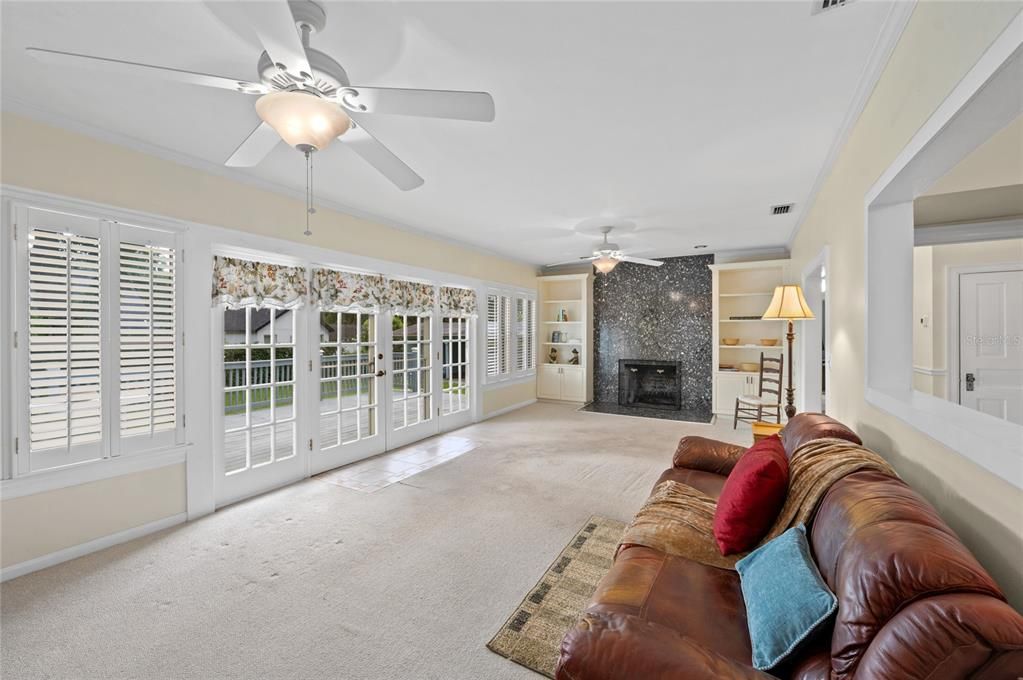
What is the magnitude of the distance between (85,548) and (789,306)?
16.3 ft

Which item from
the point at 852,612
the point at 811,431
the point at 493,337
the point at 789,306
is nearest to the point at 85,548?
the point at 852,612

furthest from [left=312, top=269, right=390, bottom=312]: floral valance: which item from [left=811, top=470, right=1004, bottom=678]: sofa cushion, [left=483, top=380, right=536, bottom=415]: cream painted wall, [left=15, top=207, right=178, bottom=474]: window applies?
[left=811, top=470, right=1004, bottom=678]: sofa cushion

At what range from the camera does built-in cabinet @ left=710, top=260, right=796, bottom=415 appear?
244 inches

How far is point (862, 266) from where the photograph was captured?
2.12 m

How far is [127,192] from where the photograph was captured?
2684 millimetres

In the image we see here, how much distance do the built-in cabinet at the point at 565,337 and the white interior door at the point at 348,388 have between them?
3.76 meters

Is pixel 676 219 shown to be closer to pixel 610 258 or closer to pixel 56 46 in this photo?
pixel 610 258

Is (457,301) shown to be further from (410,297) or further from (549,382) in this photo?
(549,382)

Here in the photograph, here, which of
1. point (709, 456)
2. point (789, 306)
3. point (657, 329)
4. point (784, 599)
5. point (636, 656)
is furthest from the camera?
point (657, 329)

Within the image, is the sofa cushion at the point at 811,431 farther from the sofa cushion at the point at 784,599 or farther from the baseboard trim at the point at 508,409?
the baseboard trim at the point at 508,409

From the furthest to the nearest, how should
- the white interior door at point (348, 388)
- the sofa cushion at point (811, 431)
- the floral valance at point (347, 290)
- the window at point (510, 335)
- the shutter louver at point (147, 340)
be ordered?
the window at point (510, 335) → the white interior door at point (348, 388) → the floral valance at point (347, 290) → the shutter louver at point (147, 340) → the sofa cushion at point (811, 431)

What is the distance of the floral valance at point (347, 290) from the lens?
3.86 metres

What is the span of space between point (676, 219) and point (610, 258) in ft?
2.59

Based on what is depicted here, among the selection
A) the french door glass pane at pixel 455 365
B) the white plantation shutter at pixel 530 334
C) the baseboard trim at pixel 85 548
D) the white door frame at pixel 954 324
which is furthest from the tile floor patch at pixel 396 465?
the white door frame at pixel 954 324
